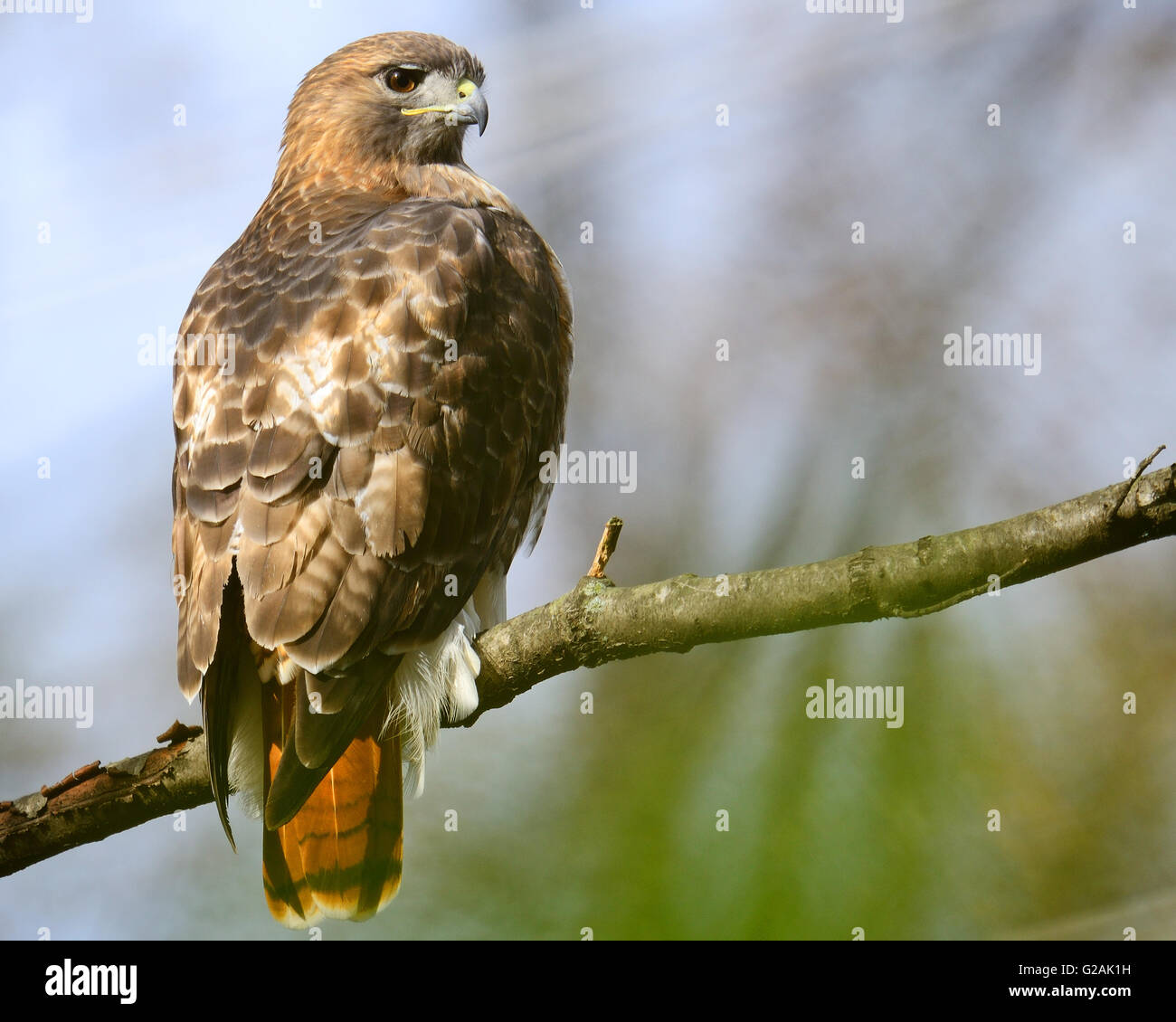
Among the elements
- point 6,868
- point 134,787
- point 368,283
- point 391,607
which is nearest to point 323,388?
point 368,283

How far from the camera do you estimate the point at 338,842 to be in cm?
281

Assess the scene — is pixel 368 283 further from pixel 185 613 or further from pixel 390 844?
pixel 390 844

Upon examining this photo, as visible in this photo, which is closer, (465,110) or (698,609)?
(698,609)

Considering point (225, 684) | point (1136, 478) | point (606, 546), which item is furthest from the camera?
point (225, 684)

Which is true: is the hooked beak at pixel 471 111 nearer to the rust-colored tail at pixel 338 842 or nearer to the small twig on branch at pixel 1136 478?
the rust-colored tail at pixel 338 842

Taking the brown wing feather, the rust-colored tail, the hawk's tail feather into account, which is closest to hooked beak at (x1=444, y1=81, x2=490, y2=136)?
the brown wing feather

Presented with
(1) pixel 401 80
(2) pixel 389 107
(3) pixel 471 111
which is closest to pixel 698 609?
(3) pixel 471 111

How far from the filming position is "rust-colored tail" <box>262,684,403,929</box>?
2805mm

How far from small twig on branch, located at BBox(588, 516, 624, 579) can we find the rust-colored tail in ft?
2.41

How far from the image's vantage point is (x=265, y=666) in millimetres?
2854

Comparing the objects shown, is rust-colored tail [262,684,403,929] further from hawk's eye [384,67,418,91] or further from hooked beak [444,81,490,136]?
hawk's eye [384,67,418,91]

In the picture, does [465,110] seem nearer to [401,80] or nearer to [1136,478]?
[401,80]

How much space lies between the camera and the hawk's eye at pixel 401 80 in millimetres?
3961

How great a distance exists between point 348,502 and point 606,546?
2.18 feet
